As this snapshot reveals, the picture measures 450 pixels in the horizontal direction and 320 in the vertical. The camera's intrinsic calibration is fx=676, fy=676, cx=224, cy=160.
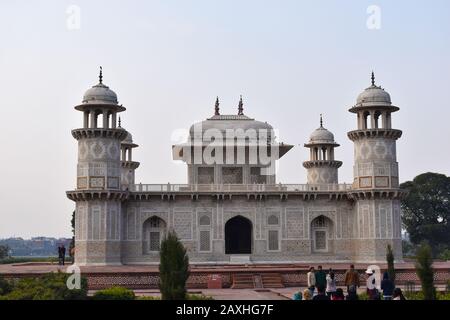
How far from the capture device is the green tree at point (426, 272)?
54.8 feet

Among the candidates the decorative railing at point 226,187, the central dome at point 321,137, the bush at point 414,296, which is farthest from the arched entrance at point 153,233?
the bush at point 414,296

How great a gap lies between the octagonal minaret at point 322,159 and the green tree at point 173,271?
28.1 m

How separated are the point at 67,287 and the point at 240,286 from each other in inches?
364

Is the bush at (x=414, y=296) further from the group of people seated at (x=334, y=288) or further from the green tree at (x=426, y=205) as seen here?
the green tree at (x=426, y=205)

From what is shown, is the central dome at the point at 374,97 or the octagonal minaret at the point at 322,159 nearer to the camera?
the central dome at the point at 374,97

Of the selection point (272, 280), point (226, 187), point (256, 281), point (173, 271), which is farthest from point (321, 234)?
point (173, 271)

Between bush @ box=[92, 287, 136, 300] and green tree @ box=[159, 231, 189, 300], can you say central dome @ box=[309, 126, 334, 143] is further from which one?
green tree @ box=[159, 231, 189, 300]

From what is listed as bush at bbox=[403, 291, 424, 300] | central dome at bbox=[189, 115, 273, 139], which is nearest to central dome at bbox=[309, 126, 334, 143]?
central dome at bbox=[189, 115, 273, 139]

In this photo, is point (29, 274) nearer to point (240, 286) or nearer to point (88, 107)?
point (240, 286)

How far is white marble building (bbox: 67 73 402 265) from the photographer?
33094 millimetres

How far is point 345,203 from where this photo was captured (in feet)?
118

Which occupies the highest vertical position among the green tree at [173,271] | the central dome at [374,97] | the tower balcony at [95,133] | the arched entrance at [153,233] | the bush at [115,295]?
the central dome at [374,97]

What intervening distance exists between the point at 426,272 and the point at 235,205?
1951cm
